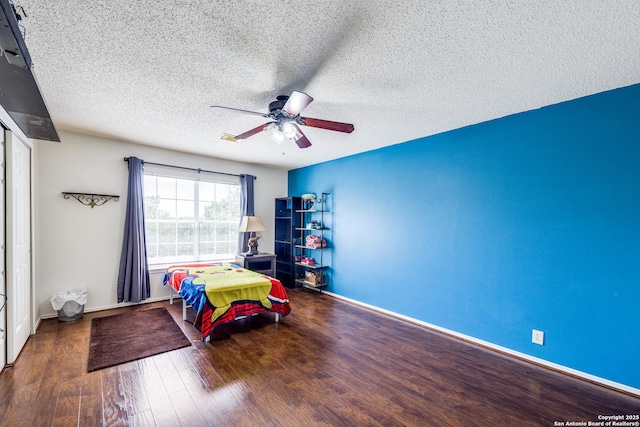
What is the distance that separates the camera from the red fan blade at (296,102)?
1.98 metres

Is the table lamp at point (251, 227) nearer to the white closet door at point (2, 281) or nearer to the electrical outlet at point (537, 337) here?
the white closet door at point (2, 281)

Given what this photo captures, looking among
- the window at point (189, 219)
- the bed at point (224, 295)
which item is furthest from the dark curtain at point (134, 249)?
the bed at point (224, 295)

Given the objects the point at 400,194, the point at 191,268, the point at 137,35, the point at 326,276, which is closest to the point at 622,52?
the point at 400,194

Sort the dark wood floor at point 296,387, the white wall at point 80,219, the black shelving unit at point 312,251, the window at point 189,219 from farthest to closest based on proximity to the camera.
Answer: the black shelving unit at point 312,251 → the window at point 189,219 → the white wall at point 80,219 → the dark wood floor at point 296,387

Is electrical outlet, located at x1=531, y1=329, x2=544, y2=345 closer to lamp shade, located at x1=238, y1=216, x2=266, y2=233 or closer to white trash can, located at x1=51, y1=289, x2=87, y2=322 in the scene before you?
lamp shade, located at x1=238, y1=216, x2=266, y2=233

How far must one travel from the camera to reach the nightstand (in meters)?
4.91

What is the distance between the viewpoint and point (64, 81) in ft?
7.70

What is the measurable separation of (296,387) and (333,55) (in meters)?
2.51

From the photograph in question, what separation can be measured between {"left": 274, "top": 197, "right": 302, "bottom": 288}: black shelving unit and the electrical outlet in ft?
12.5

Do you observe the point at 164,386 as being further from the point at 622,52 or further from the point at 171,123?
the point at 622,52

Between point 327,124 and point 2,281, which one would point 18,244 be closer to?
point 2,281

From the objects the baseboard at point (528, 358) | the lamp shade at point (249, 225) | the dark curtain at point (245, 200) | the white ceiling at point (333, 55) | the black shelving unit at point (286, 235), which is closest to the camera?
the white ceiling at point (333, 55)

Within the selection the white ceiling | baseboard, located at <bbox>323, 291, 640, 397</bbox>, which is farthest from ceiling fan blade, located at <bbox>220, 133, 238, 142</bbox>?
baseboard, located at <bbox>323, 291, 640, 397</bbox>

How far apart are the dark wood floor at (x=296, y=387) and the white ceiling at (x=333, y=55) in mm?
2453
